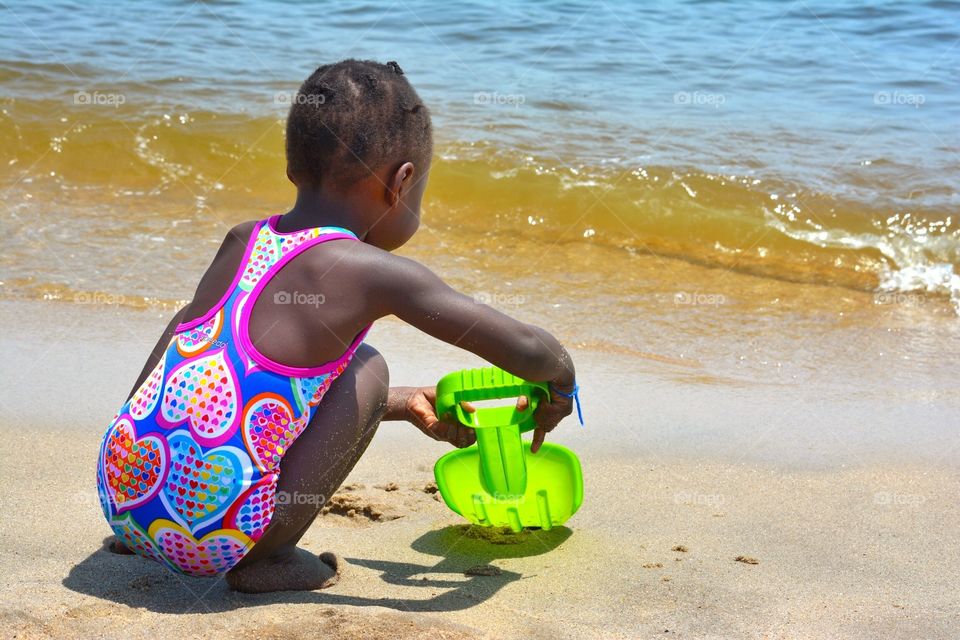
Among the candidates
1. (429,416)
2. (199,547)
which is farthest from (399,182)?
(199,547)

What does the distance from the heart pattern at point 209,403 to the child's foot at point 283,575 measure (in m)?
0.32

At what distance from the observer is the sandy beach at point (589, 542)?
1965 mm

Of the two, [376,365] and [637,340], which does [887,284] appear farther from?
[376,365]

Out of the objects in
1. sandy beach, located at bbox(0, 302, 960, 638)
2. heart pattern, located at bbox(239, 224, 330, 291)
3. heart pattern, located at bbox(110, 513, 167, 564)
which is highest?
heart pattern, located at bbox(239, 224, 330, 291)

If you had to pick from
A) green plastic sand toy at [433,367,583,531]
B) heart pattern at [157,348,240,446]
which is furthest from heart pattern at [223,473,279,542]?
green plastic sand toy at [433,367,583,531]

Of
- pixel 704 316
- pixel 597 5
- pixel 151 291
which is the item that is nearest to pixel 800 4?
pixel 597 5

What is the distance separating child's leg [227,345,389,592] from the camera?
196 cm

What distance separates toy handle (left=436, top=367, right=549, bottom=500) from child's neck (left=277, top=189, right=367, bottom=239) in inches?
15.1

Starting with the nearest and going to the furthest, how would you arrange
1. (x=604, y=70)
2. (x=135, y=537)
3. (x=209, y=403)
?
1. (x=209, y=403)
2. (x=135, y=537)
3. (x=604, y=70)

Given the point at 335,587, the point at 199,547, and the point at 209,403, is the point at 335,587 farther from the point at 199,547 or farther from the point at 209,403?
the point at 209,403

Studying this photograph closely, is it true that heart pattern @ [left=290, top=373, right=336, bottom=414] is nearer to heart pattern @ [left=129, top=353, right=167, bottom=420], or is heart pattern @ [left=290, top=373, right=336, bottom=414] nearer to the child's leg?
the child's leg

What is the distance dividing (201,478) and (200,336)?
0.26 metres

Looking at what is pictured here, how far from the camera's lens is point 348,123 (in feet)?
6.61

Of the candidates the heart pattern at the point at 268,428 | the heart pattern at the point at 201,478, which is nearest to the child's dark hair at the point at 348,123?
the heart pattern at the point at 268,428
